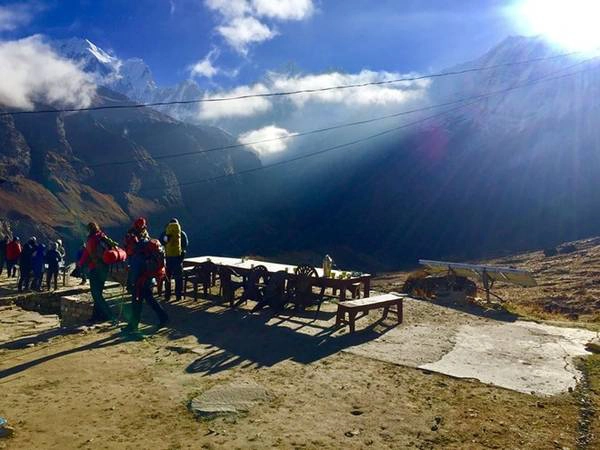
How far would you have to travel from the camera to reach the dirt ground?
450cm

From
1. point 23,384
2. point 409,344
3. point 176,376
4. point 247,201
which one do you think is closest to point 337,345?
point 409,344

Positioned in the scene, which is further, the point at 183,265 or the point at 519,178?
the point at 519,178

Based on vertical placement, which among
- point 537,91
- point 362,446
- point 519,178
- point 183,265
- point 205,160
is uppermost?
point 537,91

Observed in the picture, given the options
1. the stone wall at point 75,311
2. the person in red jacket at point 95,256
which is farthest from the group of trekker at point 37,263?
the person in red jacket at point 95,256

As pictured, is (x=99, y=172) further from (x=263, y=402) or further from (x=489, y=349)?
(x=263, y=402)

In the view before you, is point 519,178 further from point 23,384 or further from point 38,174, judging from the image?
point 23,384

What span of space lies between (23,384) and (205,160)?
12469 centimetres

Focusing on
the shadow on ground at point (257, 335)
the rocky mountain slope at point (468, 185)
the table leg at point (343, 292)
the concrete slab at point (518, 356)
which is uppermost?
the rocky mountain slope at point (468, 185)

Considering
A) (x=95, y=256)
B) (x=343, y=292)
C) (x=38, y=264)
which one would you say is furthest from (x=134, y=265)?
(x=38, y=264)

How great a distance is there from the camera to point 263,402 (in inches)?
210

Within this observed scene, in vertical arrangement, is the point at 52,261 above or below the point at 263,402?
above

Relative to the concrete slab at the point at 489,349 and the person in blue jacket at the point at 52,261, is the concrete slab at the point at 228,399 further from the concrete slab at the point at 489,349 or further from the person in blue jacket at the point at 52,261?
the person in blue jacket at the point at 52,261

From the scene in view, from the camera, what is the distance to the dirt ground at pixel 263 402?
14.8 ft

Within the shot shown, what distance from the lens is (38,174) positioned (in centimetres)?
9056
